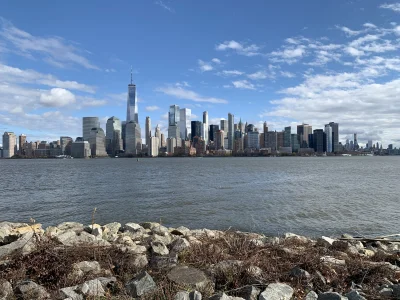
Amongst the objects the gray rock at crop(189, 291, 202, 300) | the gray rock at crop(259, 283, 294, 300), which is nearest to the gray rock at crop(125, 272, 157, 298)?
the gray rock at crop(189, 291, 202, 300)

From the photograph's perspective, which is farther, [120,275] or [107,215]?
[107,215]

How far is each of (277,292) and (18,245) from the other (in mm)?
6836

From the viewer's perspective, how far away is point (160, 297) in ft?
20.3

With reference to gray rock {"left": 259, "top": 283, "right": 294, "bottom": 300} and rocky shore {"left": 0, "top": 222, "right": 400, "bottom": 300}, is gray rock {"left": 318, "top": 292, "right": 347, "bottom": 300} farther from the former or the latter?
gray rock {"left": 259, "top": 283, "right": 294, "bottom": 300}

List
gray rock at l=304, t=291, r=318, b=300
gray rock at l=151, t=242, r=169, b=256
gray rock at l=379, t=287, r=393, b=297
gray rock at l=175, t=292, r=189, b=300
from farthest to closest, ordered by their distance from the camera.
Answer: gray rock at l=151, t=242, r=169, b=256, gray rock at l=379, t=287, r=393, b=297, gray rock at l=304, t=291, r=318, b=300, gray rock at l=175, t=292, r=189, b=300

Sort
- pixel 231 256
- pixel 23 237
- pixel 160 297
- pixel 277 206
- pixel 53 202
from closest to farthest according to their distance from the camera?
pixel 160 297 < pixel 231 256 < pixel 23 237 < pixel 277 206 < pixel 53 202

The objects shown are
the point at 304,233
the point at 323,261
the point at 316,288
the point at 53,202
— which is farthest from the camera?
the point at 53,202

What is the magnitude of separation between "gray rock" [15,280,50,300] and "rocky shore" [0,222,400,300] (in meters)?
0.02

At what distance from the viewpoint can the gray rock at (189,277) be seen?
6.80m

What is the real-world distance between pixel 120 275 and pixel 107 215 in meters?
18.3

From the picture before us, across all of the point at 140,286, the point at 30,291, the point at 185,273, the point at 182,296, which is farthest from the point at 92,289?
the point at 185,273

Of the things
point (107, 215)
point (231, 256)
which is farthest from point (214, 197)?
point (231, 256)

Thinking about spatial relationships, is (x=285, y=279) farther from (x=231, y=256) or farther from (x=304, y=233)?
(x=304, y=233)

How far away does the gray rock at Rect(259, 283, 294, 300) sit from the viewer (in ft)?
20.2
